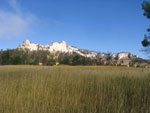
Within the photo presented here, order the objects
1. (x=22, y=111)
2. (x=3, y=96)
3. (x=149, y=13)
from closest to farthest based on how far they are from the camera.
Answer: (x=22, y=111), (x=3, y=96), (x=149, y=13)

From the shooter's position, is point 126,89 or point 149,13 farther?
point 149,13

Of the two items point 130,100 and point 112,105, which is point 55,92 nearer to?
point 112,105

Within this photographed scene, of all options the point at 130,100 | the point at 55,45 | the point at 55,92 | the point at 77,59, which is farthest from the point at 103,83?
the point at 55,45

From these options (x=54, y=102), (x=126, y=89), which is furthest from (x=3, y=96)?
(x=126, y=89)

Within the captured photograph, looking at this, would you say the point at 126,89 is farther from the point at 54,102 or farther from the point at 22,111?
the point at 22,111

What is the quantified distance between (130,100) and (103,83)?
1.11 metres

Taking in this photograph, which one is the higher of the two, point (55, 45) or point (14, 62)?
point (55, 45)

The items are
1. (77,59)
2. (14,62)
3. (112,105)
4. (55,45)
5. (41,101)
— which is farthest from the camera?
(55,45)

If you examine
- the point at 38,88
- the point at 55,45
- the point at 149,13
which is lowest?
the point at 38,88

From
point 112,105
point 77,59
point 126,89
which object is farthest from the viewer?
point 77,59

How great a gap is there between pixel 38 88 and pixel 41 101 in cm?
69

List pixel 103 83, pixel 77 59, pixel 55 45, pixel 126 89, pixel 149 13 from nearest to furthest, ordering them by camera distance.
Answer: pixel 126 89 < pixel 103 83 < pixel 149 13 < pixel 77 59 < pixel 55 45

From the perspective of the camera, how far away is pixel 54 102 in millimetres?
2572

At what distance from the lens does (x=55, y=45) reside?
545ft
